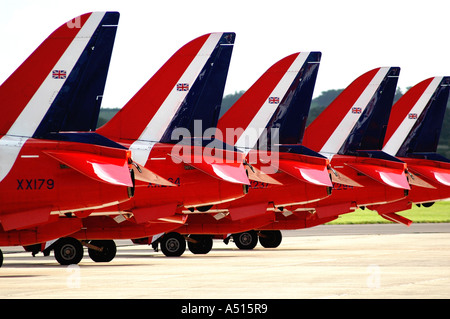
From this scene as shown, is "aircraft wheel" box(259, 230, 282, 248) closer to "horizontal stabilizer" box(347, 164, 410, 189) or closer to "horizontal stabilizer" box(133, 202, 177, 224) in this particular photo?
"horizontal stabilizer" box(347, 164, 410, 189)

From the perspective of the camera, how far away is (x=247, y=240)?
32219 millimetres

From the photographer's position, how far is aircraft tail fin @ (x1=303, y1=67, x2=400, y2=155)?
3466 cm

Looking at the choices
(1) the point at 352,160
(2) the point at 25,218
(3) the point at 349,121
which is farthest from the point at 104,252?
(3) the point at 349,121

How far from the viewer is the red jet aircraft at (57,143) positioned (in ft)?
67.6

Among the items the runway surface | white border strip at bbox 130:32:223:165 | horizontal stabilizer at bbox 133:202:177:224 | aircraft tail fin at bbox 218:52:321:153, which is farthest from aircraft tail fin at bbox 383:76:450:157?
horizontal stabilizer at bbox 133:202:177:224

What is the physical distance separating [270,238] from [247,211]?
4.65 m

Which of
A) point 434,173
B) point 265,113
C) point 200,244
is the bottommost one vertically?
point 200,244

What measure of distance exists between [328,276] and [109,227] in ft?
24.4

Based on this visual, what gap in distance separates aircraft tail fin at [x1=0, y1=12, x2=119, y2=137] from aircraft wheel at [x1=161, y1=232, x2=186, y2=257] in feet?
24.8

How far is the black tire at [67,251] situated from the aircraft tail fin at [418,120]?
19100mm

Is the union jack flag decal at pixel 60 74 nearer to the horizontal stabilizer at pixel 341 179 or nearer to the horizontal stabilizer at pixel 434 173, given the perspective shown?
the horizontal stabilizer at pixel 341 179

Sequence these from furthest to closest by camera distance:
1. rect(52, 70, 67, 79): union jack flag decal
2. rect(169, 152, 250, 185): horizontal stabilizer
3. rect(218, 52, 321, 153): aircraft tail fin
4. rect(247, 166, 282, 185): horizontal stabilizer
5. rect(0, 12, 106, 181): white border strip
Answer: rect(218, 52, 321, 153): aircraft tail fin
rect(247, 166, 282, 185): horizontal stabilizer
rect(169, 152, 250, 185): horizontal stabilizer
rect(52, 70, 67, 79): union jack flag decal
rect(0, 12, 106, 181): white border strip

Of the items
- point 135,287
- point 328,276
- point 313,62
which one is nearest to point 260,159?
point 313,62

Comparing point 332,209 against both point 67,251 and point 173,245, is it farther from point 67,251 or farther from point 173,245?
point 67,251
